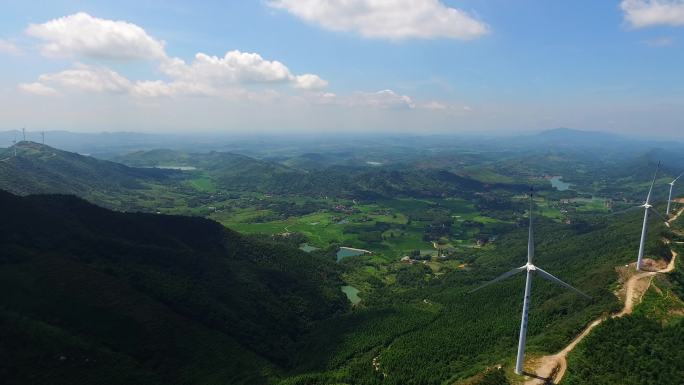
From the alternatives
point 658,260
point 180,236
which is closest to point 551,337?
point 658,260

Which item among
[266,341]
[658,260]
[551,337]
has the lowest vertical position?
[266,341]

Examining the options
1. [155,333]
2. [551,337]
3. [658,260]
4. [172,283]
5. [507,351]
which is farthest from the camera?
[172,283]

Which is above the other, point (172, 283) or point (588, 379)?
point (588, 379)

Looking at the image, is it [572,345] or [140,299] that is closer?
[572,345]

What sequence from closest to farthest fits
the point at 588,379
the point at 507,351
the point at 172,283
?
the point at 588,379 < the point at 507,351 < the point at 172,283

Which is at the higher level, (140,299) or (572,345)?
(572,345)

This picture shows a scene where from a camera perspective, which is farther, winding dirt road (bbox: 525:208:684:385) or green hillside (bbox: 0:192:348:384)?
green hillside (bbox: 0:192:348:384)

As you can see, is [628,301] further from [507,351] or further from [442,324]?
[442,324]

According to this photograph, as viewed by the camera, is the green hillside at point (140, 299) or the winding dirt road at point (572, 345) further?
the green hillside at point (140, 299)
